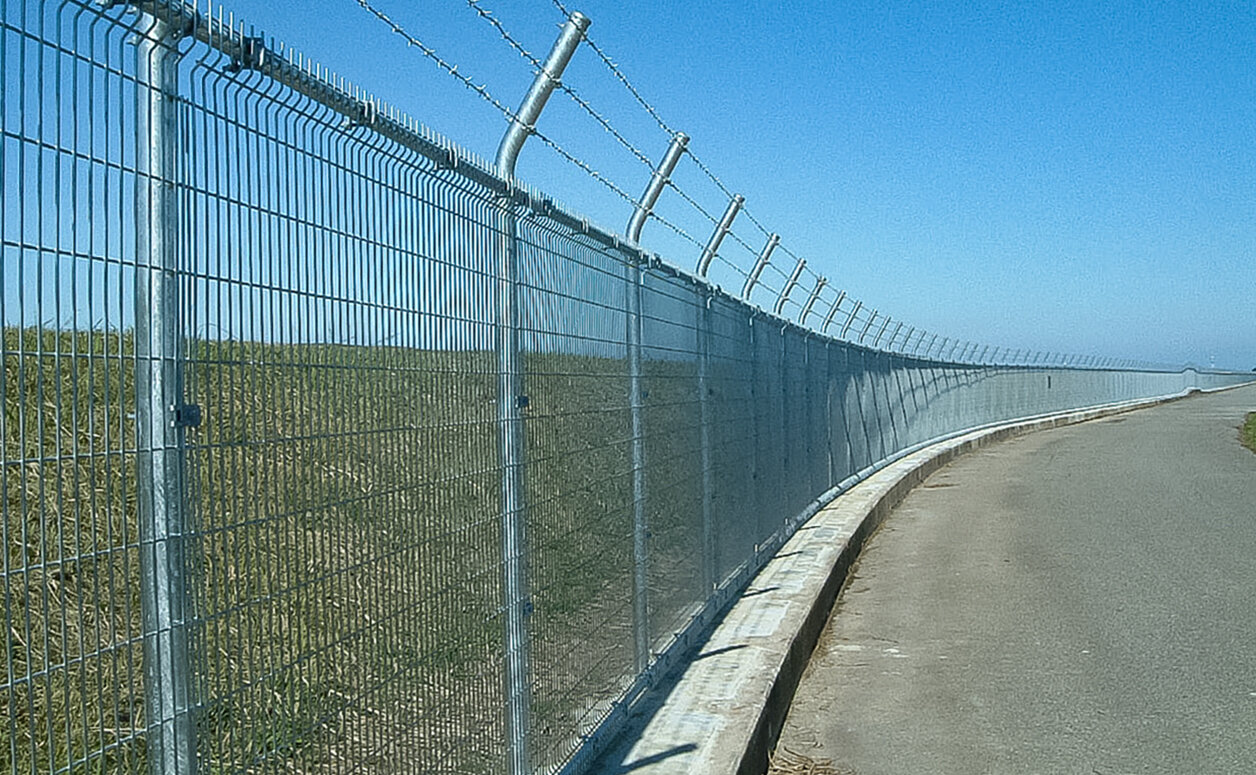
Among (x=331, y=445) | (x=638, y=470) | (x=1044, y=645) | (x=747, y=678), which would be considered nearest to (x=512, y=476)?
(x=331, y=445)

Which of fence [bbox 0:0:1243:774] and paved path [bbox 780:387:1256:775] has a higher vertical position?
fence [bbox 0:0:1243:774]

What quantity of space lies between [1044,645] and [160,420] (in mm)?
7086

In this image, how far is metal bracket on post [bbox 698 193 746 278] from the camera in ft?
26.0

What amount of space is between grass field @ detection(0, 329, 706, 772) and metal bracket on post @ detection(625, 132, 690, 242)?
1906 millimetres

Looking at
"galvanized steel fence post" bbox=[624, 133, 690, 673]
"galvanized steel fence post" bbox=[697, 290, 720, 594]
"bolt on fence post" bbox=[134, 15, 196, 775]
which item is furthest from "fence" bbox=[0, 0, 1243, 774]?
"galvanized steel fence post" bbox=[697, 290, 720, 594]

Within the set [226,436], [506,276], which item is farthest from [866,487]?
[226,436]

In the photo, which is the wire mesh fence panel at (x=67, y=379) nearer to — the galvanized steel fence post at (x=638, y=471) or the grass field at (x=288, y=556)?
the grass field at (x=288, y=556)

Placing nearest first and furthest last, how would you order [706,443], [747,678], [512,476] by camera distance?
[512,476], [747,678], [706,443]

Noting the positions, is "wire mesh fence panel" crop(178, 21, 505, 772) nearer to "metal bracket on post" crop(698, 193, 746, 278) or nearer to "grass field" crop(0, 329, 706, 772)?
"grass field" crop(0, 329, 706, 772)

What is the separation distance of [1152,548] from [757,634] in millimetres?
6341

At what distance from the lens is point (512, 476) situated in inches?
154

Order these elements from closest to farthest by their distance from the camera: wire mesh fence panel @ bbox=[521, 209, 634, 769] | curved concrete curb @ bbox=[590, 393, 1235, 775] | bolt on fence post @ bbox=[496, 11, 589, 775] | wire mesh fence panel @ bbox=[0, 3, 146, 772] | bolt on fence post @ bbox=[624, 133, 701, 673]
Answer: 1. wire mesh fence panel @ bbox=[0, 3, 146, 772]
2. bolt on fence post @ bbox=[496, 11, 589, 775]
3. wire mesh fence panel @ bbox=[521, 209, 634, 769]
4. curved concrete curb @ bbox=[590, 393, 1235, 775]
5. bolt on fence post @ bbox=[624, 133, 701, 673]

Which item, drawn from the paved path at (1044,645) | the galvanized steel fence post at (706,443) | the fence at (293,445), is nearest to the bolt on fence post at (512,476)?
the fence at (293,445)

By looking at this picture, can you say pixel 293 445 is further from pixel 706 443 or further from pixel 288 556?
pixel 706 443
